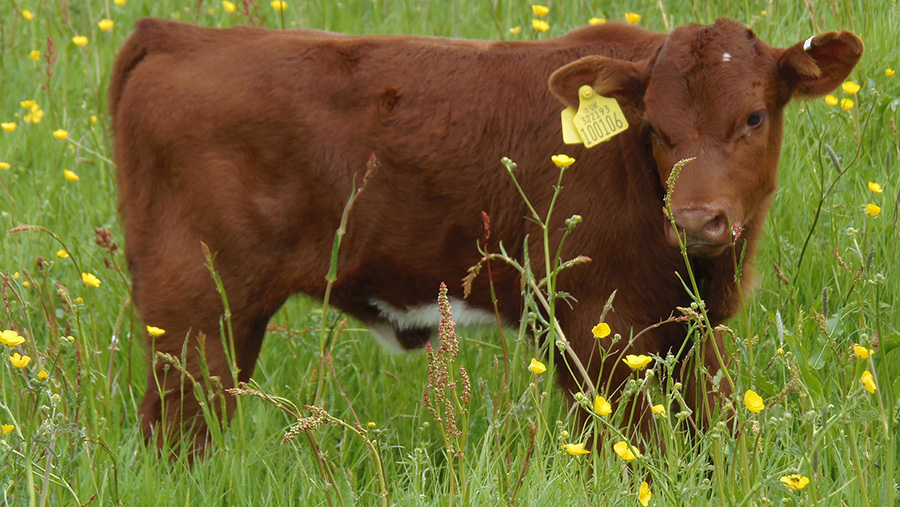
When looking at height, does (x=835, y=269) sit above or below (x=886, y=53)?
below

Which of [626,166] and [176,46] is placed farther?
[176,46]

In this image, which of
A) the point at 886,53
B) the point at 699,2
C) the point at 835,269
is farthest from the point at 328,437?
the point at 699,2

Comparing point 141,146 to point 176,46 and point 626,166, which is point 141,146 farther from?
point 626,166

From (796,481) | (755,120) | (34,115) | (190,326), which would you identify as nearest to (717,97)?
(755,120)

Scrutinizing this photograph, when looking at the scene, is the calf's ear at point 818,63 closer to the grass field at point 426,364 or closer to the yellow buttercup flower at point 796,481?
the grass field at point 426,364

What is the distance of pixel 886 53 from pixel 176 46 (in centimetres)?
329

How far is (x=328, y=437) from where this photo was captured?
3.69 m

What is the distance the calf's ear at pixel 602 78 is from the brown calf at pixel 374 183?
67 mm

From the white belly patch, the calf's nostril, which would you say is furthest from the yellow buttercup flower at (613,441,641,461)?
the white belly patch

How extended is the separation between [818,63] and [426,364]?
1848 millimetres

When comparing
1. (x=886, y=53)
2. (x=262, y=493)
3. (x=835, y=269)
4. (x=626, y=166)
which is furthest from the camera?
(x=886, y=53)

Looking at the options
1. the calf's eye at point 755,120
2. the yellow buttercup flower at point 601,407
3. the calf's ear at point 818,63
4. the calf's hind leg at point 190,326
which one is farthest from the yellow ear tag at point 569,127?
the yellow buttercup flower at point 601,407

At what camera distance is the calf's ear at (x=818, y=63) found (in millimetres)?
3250

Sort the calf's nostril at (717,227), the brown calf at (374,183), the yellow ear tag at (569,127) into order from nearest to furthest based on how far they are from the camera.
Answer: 1. the calf's nostril at (717,227)
2. the yellow ear tag at (569,127)
3. the brown calf at (374,183)
